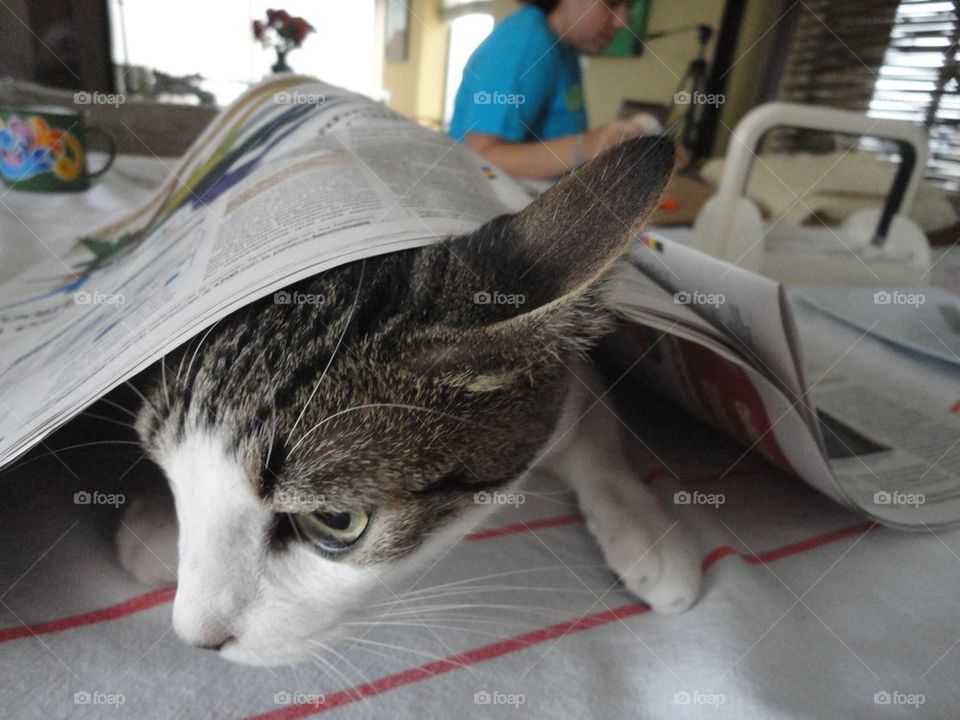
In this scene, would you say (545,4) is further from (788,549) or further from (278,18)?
(788,549)

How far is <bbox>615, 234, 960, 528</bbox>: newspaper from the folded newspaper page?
0.71 ft

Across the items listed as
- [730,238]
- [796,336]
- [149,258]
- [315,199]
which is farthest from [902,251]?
[149,258]

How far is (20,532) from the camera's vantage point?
48 cm

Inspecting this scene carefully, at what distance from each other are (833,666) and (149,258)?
77 cm

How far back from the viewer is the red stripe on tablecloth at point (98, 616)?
0.40 meters

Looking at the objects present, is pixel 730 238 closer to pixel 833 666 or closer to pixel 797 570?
pixel 797 570
